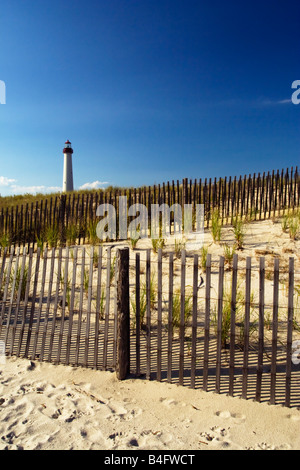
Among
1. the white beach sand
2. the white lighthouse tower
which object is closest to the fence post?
the white beach sand

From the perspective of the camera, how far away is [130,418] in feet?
9.61

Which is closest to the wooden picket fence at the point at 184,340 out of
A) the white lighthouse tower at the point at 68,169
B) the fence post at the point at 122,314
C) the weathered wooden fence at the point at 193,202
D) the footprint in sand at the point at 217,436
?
the fence post at the point at 122,314

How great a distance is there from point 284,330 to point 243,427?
6.60 ft

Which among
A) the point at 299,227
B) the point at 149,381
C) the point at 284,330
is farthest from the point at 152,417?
the point at 299,227

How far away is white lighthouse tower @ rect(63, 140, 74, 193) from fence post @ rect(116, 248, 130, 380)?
1042 inches

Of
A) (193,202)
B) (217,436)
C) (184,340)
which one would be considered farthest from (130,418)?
(193,202)

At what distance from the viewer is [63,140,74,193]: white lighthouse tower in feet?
95.1

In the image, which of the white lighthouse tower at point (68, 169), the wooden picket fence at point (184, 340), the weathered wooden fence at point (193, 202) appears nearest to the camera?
the wooden picket fence at point (184, 340)

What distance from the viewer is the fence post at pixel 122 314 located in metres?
3.56

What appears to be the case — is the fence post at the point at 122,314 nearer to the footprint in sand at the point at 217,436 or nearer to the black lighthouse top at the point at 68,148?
the footprint in sand at the point at 217,436

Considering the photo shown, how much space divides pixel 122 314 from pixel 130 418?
3.30 feet

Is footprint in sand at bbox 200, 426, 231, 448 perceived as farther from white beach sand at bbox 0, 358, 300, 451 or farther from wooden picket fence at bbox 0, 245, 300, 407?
wooden picket fence at bbox 0, 245, 300, 407

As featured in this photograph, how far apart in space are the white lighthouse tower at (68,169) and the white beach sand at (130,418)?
26608mm
